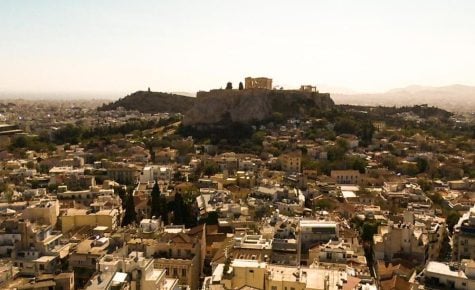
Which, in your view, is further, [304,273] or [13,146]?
[13,146]

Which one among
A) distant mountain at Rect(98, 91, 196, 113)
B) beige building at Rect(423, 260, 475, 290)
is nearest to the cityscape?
beige building at Rect(423, 260, 475, 290)

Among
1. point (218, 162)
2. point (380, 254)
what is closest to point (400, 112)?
point (218, 162)

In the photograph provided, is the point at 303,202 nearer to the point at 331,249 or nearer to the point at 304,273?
the point at 331,249

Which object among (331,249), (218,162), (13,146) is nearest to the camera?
(331,249)

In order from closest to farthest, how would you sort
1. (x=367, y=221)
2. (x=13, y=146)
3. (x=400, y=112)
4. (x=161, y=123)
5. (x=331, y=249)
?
(x=331, y=249) → (x=367, y=221) → (x=13, y=146) → (x=161, y=123) → (x=400, y=112)

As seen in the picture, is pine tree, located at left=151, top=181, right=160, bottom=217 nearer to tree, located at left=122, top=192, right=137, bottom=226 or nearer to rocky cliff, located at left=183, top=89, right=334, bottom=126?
tree, located at left=122, top=192, right=137, bottom=226

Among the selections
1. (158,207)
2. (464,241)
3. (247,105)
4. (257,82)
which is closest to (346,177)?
(158,207)
